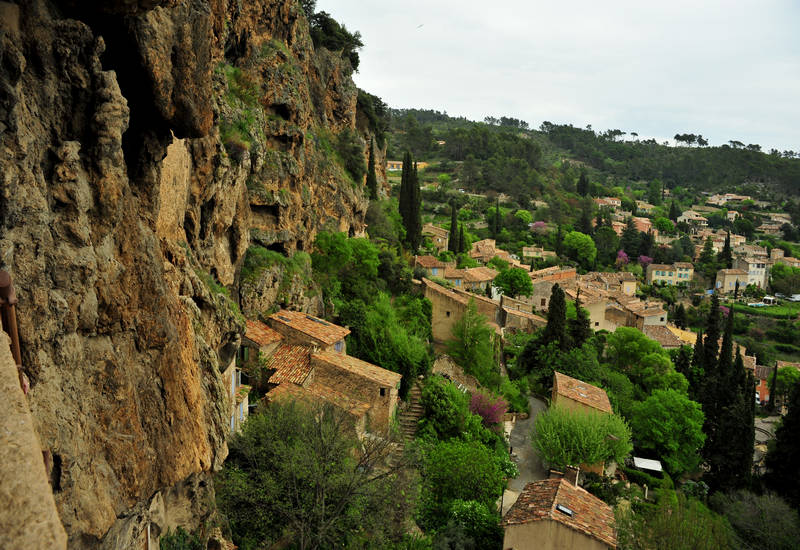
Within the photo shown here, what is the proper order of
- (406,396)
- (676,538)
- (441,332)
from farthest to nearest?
1. (441,332)
2. (406,396)
3. (676,538)

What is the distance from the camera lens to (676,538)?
18797 millimetres

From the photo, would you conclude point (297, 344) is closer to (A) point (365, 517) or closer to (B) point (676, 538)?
(A) point (365, 517)

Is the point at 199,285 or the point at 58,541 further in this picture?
the point at 199,285

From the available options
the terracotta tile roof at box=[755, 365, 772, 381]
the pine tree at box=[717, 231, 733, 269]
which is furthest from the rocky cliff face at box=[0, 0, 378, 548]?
the pine tree at box=[717, 231, 733, 269]

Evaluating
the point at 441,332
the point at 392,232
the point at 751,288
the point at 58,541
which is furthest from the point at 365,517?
the point at 751,288

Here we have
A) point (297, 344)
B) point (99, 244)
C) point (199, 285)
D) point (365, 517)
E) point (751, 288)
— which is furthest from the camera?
point (751, 288)

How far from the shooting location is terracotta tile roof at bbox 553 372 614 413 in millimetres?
29438

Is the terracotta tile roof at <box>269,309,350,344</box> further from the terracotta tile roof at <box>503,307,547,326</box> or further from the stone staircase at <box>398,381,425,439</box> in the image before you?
the terracotta tile roof at <box>503,307,547,326</box>

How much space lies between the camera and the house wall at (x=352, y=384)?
2111cm

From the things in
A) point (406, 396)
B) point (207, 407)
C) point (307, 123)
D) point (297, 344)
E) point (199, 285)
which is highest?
point (307, 123)

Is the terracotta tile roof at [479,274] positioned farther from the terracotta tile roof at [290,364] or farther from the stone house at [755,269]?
the stone house at [755,269]

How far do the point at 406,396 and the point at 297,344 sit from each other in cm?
681

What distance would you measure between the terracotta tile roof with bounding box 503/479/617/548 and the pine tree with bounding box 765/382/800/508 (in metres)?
15.0

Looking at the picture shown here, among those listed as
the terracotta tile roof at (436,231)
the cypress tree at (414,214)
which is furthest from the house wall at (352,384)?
the terracotta tile roof at (436,231)
